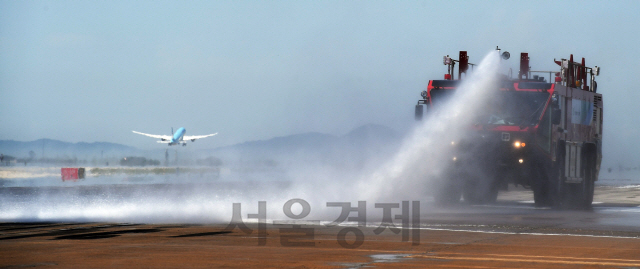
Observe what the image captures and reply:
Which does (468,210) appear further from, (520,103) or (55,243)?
(55,243)

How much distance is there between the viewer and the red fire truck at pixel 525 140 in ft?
74.3

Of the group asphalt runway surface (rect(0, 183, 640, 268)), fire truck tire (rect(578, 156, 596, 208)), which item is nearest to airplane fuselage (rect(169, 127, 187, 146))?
fire truck tire (rect(578, 156, 596, 208))

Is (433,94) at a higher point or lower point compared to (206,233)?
higher

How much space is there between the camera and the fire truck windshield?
891 inches

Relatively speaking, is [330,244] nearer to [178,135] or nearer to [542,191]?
[542,191]

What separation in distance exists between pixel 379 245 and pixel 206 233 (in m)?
3.76

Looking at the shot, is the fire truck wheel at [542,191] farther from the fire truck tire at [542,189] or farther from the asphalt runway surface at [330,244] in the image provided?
the asphalt runway surface at [330,244]

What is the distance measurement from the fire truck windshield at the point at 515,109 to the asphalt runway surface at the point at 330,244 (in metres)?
3.73

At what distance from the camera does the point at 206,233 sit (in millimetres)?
15875

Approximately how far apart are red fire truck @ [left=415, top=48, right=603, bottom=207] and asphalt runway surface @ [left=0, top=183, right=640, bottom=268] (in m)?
3.39

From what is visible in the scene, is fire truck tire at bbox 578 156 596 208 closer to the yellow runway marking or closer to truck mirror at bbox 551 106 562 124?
truck mirror at bbox 551 106 562 124

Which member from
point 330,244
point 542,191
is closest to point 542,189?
point 542,191

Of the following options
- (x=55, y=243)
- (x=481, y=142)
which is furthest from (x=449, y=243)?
(x=481, y=142)

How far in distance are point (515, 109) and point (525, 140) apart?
881mm
